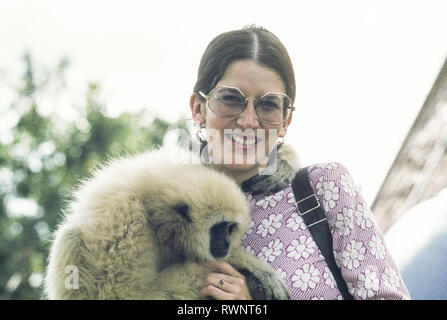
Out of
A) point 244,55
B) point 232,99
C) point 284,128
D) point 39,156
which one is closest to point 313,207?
point 284,128

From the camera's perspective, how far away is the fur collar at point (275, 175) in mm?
1582

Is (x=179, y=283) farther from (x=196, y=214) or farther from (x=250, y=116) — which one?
(x=250, y=116)

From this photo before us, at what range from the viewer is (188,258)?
1293 mm

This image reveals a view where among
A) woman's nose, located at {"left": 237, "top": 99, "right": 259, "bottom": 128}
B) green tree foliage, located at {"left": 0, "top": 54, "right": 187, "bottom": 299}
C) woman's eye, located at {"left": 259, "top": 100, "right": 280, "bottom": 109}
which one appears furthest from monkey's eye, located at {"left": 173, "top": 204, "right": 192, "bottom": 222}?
green tree foliage, located at {"left": 0, "top": 54, "right": 187, "bottom": 299}

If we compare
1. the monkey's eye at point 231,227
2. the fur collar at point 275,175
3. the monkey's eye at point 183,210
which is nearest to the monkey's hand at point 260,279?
the monkey's eye at point 231,227

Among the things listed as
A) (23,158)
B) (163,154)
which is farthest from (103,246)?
(23,158)

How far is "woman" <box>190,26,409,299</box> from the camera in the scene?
4.16 ft

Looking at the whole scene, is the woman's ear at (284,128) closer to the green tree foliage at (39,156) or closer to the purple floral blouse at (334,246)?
the purple floral blouse at (334,246)

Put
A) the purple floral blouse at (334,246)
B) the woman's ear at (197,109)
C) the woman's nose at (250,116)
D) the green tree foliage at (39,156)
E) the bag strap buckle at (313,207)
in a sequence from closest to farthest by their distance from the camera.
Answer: the purple floral blouse at (334,246)
the bag strap buckle at (313,207)
the woman's nose at (250,116)
the woman's ear at (197,109)
the green tree foliage at (39,156)

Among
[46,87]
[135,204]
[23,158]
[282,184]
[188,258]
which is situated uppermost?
[135,204]

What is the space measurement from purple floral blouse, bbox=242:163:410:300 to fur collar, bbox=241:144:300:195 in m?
0.08
